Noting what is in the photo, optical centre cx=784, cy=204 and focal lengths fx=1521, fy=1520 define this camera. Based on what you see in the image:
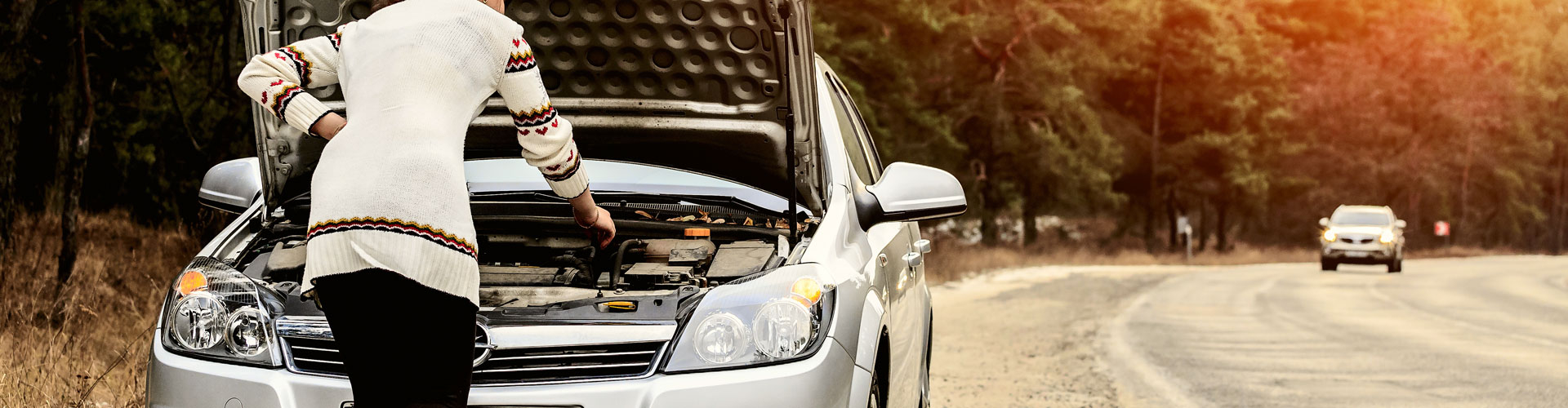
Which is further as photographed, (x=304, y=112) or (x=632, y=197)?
(x=632, y=197)

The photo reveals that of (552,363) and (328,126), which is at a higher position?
(328,126)

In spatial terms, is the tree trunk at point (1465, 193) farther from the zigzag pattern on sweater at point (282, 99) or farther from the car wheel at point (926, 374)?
the zigzag pattern on sweater at point (282, 99)

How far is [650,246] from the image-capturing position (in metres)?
4.45

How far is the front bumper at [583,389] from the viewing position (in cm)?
332

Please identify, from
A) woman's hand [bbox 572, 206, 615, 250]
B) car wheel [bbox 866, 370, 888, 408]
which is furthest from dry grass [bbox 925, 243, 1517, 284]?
woman's hand [bbox 572, 206, 615, 250]

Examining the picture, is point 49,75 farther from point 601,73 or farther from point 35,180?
point 601,73

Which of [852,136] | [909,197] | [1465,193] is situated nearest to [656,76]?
[909,197]

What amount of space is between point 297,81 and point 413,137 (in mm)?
499

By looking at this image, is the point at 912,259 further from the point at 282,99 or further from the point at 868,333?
the point at 282,99

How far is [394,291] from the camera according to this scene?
253cm

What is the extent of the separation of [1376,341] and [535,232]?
8.66 meters

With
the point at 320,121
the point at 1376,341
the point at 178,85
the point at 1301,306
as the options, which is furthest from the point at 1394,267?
the point at 320,121

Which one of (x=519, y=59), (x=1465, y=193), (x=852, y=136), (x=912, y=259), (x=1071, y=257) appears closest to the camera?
(x=519, y=59)

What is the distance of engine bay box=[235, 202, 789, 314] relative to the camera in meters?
3.69
